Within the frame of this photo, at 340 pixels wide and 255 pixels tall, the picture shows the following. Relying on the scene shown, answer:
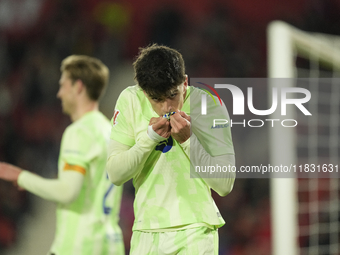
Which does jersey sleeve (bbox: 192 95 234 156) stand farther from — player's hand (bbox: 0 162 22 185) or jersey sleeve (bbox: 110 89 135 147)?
player's hand (bbox: 0 162 22 185)

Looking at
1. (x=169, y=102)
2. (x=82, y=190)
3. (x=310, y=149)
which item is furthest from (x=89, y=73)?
(x=310, y=149)

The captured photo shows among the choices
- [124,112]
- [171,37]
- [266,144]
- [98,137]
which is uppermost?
[171,37]

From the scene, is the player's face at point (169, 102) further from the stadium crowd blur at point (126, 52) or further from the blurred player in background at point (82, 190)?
the stadium crowd blur at point (126, 52)

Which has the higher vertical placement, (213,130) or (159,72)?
(159,72)

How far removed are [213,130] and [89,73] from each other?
153 cm

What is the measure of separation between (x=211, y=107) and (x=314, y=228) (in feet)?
15.8

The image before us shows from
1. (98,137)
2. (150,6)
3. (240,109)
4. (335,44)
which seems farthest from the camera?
(150,6)

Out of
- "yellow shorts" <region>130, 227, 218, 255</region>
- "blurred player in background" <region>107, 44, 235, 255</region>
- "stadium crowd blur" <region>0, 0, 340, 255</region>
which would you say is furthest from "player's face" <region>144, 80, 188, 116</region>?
"stadium crowd blur" <region>0, 0, 340, 255</region>

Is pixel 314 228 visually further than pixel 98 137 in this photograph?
Yes

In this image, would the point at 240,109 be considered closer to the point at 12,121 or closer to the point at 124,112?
the point at 124,112

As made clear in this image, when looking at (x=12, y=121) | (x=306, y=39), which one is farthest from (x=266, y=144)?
(x=12, y=121)

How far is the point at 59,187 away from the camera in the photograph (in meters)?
2.39

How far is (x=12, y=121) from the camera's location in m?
6.04

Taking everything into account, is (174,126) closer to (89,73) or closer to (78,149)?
(78,149)
